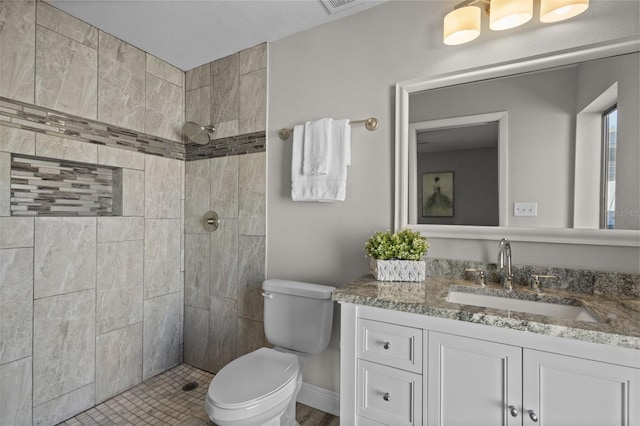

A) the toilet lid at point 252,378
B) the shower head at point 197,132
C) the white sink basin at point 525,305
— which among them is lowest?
the toilet lid at point 252,378

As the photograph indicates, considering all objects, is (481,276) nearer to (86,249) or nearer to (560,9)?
(560,9)

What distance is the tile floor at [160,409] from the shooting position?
71.3 inches

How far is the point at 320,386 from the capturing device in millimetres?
1917

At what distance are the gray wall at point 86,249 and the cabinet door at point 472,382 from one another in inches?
79.3

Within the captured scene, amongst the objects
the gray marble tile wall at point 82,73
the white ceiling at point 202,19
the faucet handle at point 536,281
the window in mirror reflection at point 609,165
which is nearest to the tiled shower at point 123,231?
the gray marble tile wall at point 82,73

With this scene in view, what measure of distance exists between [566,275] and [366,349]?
3.06ft

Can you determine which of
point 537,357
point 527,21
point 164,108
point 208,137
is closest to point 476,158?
point 527,21

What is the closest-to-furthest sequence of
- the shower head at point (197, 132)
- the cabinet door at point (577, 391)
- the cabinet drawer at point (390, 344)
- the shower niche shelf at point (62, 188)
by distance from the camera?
the cabinet door at point (577, 391) → the cabinet drawer at point (390, 344) → the shower niche shelf at point (62, 188) → the shower head at point (197, 132)

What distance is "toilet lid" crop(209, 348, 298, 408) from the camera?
4.23ft

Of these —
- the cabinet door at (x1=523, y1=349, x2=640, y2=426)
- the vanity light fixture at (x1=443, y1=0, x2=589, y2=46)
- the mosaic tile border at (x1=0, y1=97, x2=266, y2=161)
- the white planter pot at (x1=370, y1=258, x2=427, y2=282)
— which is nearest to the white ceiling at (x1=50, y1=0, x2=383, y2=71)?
the vanity light fixture at (x1=443, y1=0, x2=589, y2=46)

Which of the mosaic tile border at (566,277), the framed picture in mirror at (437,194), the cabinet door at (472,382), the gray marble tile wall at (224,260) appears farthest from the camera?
the gray marble tile wall at (224,260)

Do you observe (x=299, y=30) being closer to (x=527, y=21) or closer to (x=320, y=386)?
(x=527, y=21)

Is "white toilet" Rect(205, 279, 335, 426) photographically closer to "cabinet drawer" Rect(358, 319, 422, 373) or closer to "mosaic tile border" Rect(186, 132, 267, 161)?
"cabinet drawer" Rect(358, 319, 422, 373)

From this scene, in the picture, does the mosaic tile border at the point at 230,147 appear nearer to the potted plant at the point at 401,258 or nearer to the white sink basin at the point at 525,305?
the potted plant at the point at 401,258
